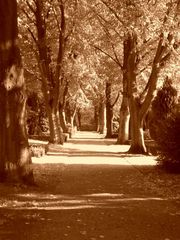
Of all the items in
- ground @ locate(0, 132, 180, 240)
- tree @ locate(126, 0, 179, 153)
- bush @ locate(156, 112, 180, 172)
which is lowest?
ground @ locate(0, 132, 180, 240)

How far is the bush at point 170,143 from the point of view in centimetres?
1922

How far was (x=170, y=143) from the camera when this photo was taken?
19234 mm

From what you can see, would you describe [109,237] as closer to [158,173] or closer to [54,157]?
[158,173]

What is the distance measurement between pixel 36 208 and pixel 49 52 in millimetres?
28399

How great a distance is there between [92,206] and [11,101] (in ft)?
13.0

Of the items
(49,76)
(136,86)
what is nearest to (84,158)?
(136,86)

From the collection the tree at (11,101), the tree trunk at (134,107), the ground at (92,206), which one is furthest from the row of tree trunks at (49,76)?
the tree at (11,101)

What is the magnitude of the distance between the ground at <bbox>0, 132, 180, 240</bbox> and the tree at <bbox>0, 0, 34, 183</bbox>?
0.69 meters

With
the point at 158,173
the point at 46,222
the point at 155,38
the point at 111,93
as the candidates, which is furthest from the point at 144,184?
the point at 111,93

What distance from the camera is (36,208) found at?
11.4m

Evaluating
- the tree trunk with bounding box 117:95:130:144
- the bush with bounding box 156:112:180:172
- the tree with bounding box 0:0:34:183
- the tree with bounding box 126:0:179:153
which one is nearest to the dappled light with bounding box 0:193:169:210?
the tree with bounding box 0:0:34:183

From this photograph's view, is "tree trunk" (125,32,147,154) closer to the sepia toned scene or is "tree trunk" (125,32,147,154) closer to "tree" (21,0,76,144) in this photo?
the sepia toned scene

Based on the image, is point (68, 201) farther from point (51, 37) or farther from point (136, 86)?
point (51, 37)

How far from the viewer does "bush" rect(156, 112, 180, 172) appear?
19219 mm
